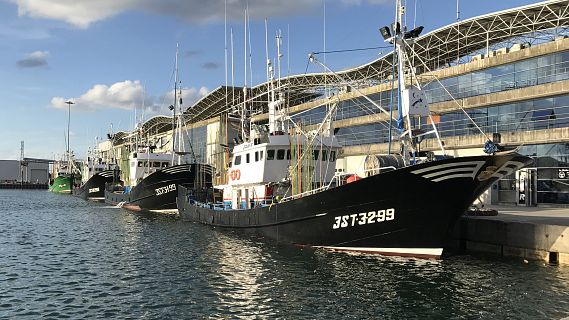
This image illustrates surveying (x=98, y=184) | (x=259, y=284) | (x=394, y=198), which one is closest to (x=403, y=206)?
(x=394, y=198)

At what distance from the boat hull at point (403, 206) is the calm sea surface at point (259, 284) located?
769mm

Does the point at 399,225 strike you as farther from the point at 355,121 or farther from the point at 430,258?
the point at 355,121

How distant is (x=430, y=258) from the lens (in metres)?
19.6

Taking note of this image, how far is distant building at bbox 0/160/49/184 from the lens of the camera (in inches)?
6811

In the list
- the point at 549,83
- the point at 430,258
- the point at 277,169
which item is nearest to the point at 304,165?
the point at 277,169

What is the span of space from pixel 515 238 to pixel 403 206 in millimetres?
5557

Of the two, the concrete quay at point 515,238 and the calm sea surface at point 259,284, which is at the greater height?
the concrete quay at point 515,238

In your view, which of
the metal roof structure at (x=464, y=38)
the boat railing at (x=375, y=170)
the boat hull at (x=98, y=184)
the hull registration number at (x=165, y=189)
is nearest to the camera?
the boat railing at (x=375, y=170)

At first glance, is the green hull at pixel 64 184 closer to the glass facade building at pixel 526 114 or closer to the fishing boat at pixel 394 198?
the glass facade building at pixel 526 114

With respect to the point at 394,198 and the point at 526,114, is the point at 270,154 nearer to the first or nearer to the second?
the point at 394,198

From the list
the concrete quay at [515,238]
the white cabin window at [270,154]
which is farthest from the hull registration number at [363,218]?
the white cabin window at [270,154]

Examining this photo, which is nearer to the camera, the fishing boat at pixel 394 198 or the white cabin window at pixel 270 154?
the fishing boat at pixel 394 198

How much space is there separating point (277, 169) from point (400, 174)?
10.3m

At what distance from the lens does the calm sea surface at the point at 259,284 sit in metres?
13.0
